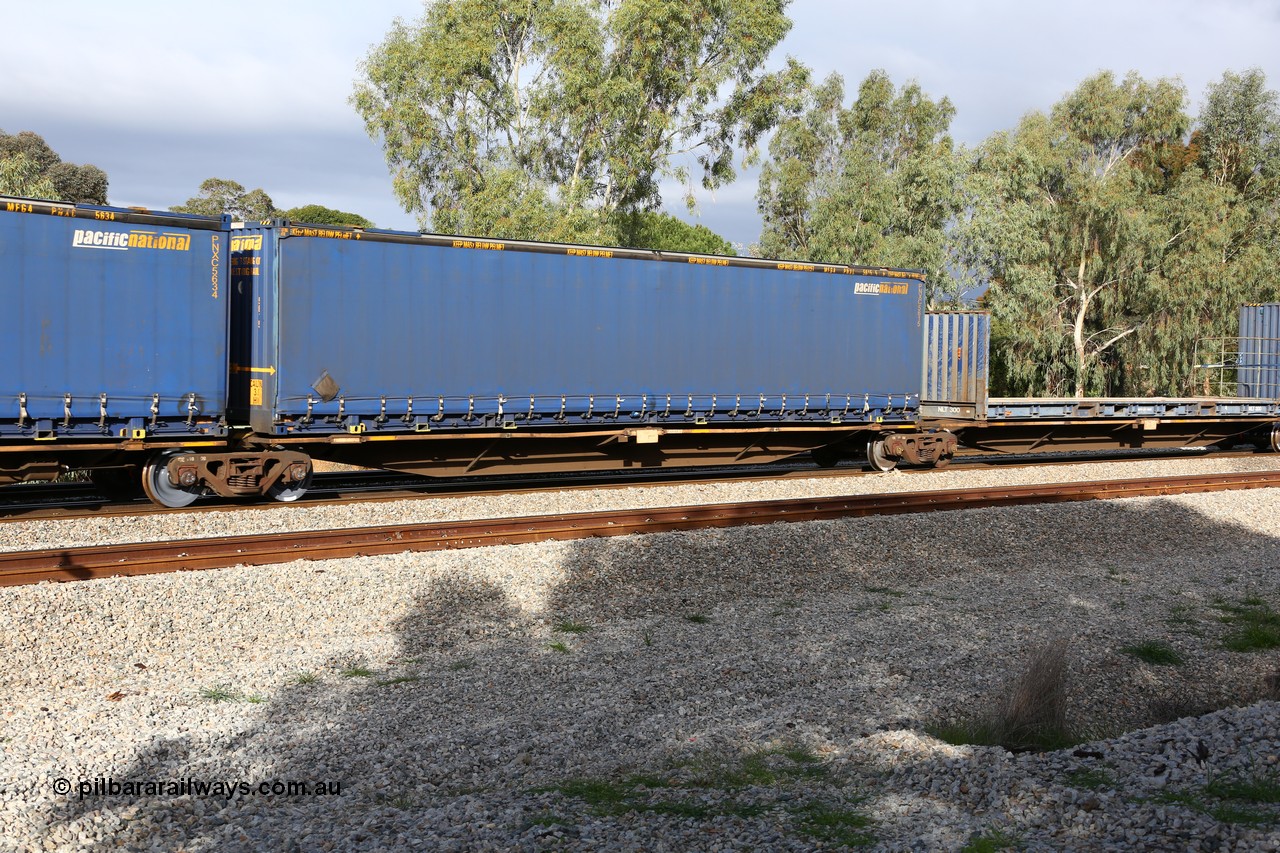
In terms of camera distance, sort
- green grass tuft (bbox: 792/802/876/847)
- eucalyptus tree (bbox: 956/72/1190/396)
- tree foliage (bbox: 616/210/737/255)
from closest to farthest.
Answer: green grass tuft (bbox: 792/802/876/847)
eucalyptus tree (bbox: 956/72/1190/396)
tree foliage (bbox: 616/210/737/255)

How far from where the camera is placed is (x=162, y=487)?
14039 millimetres

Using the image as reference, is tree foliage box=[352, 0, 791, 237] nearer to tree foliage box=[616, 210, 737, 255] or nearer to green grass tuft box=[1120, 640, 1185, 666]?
tree foliage box=[616, 210, 737, 255]

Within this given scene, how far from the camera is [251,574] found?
982 centimetres

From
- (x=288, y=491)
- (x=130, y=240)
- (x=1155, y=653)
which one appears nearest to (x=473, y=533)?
(x=288, y=491)

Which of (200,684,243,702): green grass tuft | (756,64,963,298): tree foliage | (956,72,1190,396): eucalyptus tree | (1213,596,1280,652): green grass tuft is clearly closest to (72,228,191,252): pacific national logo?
(200,684,243,702): green grass tuft

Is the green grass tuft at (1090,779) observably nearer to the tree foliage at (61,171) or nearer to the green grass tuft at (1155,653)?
the green grass tuft at (1155,653)

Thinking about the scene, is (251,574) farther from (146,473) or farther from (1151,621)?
(1151,621)

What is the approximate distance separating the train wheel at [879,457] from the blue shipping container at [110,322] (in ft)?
39.7

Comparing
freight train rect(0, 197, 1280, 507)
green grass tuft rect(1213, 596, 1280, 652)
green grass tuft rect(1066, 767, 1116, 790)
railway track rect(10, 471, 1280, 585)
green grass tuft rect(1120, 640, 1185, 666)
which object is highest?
freight train rect(0, 197, 1280, 507)

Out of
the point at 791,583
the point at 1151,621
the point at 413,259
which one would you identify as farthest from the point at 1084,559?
the point at 413,259

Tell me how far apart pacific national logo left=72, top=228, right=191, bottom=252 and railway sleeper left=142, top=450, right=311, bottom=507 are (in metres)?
2.78

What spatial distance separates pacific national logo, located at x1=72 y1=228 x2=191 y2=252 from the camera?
13.2 metres

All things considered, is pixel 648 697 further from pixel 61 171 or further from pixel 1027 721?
pixel 61 171

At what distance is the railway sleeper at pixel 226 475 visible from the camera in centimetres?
1393
